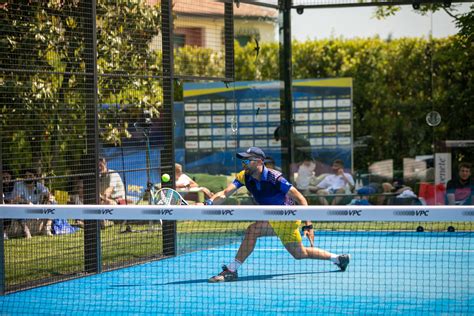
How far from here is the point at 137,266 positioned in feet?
39.0

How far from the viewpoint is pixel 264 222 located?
10.4m

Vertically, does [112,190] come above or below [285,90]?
below

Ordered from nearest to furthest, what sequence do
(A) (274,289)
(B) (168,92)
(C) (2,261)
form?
(A) (274,289) → (C) (2,261) → (B) (168,92)

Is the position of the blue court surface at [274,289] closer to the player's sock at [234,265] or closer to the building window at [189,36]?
the player's sock at [234,265]

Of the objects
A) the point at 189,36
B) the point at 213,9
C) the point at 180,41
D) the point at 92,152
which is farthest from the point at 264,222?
the point at 180,41

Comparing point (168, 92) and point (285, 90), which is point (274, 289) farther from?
point (285, 90)

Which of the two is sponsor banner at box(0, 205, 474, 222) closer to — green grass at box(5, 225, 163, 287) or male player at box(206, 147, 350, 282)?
male player at box(206, 147, 350, 282)

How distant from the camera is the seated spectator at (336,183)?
58.2ft

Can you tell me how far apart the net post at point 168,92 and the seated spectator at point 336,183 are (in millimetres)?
5723

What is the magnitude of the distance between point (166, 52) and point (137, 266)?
3105 mm

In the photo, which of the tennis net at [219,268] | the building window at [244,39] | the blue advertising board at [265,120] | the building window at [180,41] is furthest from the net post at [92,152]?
the building window at [180,41]

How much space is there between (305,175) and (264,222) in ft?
25.0

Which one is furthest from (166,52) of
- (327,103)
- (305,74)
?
(305,74)

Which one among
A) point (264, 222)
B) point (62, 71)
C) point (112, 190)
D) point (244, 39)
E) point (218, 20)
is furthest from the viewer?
point (244, 39)
